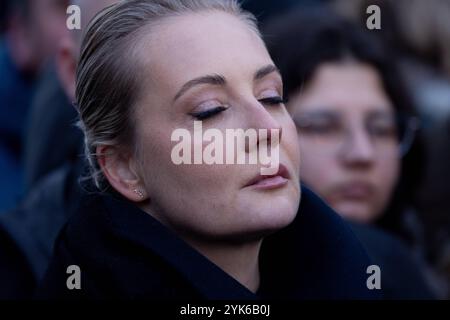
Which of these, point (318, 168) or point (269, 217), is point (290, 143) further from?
point (318, 168)

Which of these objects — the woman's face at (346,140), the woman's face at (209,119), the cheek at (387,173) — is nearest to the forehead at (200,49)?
the woman's face at (209,119)

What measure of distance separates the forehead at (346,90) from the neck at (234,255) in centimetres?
104

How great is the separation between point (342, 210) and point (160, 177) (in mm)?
1188

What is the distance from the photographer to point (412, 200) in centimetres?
297

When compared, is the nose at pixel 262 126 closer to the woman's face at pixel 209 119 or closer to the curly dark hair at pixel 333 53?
the woman's face at pixel 209 119

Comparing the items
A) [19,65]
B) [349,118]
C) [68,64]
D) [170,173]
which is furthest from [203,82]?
[19,65]

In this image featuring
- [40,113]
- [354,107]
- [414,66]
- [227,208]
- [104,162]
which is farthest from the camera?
[414,66]

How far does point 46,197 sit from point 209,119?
32.6 inches

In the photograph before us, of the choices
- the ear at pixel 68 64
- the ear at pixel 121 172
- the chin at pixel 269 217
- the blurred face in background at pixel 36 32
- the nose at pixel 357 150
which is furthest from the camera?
the blurred face in background at pixel 36 32

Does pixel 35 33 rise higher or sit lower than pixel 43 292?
higher

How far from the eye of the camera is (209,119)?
146 cm

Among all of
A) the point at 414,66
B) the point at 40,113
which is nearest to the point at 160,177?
the point at 40,113

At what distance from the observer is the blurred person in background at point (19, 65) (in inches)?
124

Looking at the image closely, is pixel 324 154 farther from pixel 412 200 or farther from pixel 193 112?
pixel 193 112
